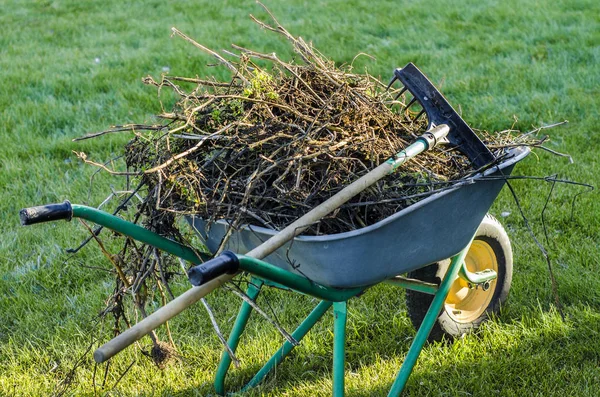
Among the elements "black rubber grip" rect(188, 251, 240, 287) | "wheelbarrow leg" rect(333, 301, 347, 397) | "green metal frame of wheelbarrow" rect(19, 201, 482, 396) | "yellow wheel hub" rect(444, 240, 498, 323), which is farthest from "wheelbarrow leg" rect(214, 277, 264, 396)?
"black rubber grip" rect(188, 251, 240, 287)

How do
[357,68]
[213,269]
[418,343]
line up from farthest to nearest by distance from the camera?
[357,68] < [418,343] < [213,269]

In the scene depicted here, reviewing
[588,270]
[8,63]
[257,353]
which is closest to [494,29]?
[588,270]

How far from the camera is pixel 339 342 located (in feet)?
6.87

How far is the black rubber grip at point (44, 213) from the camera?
5.84 ft

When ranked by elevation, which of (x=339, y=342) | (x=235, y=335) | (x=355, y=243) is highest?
(x=355, y=243)

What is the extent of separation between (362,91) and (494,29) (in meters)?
4.80

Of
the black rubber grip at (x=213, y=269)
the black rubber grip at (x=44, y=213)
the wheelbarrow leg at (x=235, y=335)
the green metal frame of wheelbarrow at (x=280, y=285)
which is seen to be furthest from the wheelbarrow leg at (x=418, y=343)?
the black rubber grip at (x=44, y=213)

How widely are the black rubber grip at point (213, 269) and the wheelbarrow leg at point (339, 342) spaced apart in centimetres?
61

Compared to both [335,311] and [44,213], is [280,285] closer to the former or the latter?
[335,311]

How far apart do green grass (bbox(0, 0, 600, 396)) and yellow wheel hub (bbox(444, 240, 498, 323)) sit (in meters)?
0.09

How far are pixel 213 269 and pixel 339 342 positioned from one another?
2.38 ft

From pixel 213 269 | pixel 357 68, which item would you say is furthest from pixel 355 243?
pixel 357 68

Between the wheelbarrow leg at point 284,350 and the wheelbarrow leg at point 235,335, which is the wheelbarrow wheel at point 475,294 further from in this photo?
the wheelbarrow leg at point 235,335

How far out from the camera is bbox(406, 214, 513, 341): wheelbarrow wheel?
2799mm
